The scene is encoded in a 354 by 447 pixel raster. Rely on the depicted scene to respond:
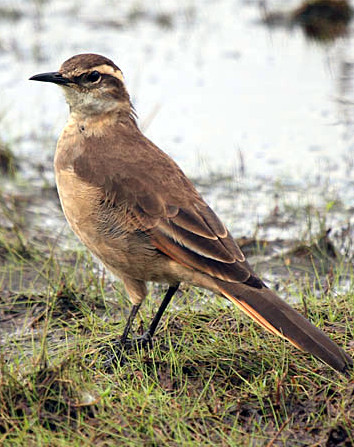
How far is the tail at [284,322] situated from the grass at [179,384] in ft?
0.49

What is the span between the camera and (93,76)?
20.0ft

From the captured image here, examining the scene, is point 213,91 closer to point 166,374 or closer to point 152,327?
point 152,327

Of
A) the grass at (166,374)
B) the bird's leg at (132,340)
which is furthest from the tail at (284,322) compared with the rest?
the bird's leg at (132,340)

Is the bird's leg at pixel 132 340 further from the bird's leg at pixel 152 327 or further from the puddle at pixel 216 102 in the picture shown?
the puddle at pixel 216 102

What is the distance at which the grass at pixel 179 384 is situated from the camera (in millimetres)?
4688

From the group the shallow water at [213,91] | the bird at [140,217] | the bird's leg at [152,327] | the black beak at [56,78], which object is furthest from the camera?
the shallow water at [213,91]

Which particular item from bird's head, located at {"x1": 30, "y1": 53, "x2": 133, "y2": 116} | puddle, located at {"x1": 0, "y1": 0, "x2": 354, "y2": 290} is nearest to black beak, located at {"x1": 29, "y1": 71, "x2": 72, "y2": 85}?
bird's head, located at {"x1": 30, "y1": 53, "x2": 133, "y2": 116}

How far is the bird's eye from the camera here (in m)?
6.07

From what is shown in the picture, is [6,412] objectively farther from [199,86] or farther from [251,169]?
[199,86]

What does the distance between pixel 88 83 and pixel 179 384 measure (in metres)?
2.05

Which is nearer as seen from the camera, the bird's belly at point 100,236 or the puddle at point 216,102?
the bird's belly at point 100,236

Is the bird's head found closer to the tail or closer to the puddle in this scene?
the tail

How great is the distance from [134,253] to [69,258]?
6.47ft

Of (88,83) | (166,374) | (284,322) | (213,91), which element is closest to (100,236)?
(166,374)
